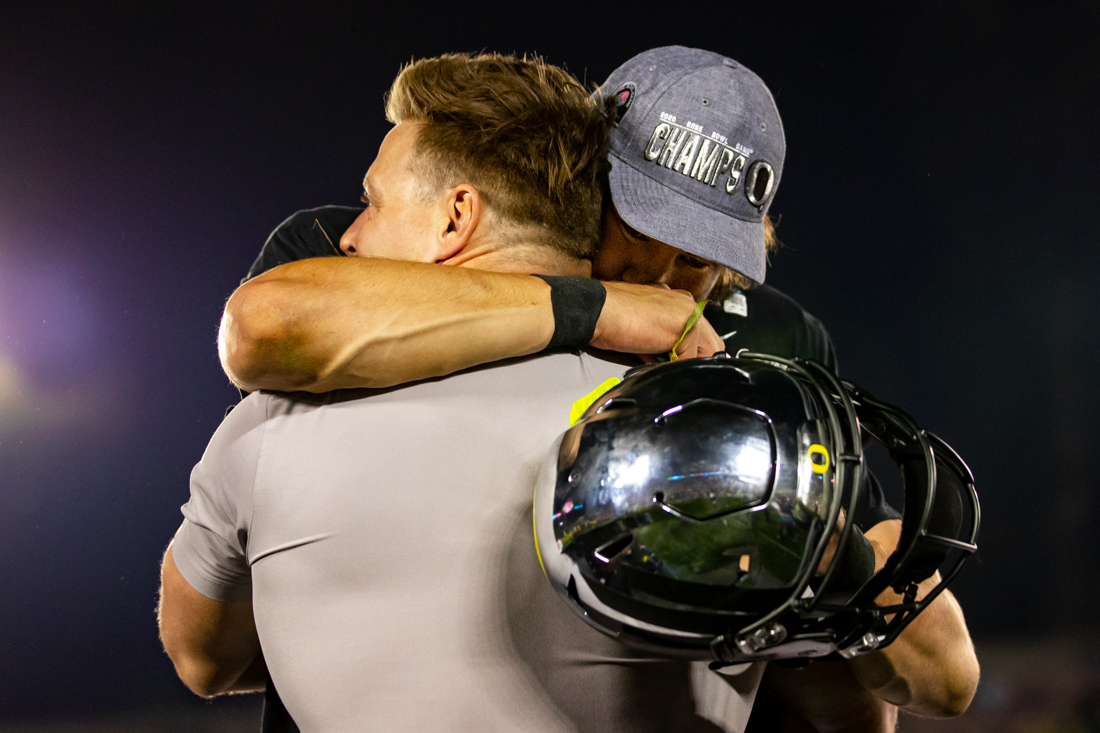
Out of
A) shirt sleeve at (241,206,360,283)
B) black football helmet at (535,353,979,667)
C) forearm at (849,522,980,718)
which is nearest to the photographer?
black football helmet at (535,353,979,667)

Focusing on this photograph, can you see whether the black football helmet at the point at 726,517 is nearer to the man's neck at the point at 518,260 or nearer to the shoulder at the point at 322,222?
the man's neck at the point at 518,260

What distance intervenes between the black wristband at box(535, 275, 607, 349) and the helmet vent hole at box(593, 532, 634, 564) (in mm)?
216

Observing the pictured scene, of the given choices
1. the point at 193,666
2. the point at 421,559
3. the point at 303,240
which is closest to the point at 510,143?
the point at 421,559

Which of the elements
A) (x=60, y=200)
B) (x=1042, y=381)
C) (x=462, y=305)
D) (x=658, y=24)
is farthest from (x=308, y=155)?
(x=1042, y=381)

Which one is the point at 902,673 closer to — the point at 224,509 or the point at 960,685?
the point at 960,685

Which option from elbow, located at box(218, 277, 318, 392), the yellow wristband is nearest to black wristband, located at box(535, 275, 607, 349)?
the yellow wristband

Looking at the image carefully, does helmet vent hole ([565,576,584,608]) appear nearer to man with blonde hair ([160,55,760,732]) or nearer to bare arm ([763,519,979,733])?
man with blonde hair ([160,55,760,732])

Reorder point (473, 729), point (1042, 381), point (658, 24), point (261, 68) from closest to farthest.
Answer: point (473, 729) < point (261, 68) < point (658, 24) < point (1042, 381)

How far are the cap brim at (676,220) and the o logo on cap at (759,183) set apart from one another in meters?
0.04

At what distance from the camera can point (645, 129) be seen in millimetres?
1080

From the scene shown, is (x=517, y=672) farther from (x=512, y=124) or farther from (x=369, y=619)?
(x=512, y=124)

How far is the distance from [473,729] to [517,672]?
6 centimetres

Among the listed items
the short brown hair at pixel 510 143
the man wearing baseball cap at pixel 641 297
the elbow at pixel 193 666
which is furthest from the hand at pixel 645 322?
the elbow at pixel 193 666

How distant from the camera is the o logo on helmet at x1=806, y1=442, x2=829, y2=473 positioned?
22.7 inches
